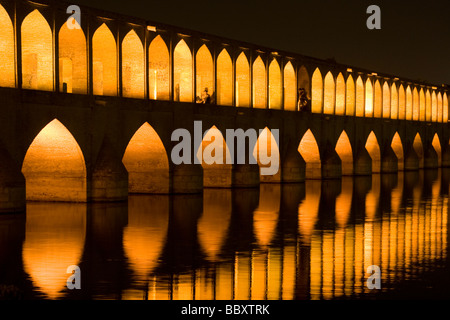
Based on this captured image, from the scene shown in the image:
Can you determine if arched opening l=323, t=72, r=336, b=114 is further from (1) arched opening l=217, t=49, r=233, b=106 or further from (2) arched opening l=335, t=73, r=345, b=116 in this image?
(1) arched opening l=217, t=49, r=233, b=106

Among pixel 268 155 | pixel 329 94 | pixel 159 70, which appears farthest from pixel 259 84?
pixel 329 94

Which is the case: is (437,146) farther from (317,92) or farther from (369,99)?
(317,92)

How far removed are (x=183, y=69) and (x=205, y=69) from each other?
145 centimetres

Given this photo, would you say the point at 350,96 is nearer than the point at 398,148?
Yes

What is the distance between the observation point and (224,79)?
86.4 feet

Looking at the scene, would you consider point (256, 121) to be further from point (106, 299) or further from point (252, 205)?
point (106, 299)

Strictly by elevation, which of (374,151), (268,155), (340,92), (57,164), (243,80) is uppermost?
(340,92)

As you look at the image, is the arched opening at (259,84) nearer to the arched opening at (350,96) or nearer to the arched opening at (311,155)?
the arched opening at (311,155)

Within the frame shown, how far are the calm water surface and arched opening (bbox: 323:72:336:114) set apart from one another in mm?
13211

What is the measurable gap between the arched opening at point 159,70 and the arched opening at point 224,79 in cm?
346

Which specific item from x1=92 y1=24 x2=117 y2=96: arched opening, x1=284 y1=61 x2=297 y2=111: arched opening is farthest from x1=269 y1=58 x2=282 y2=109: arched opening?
x1=92 y1=24 x2=117 y2=96: arched opening

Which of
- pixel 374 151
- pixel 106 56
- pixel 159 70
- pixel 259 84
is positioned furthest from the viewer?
pixel 374 151
